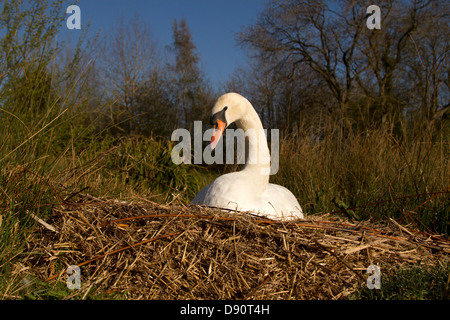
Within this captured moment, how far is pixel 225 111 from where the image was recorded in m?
3.49

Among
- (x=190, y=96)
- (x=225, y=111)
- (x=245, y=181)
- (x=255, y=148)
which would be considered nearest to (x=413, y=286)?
(x=245, y=181)

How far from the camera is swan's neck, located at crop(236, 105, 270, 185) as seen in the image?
11.6 ft

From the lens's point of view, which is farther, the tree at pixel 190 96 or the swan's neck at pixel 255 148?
the tree at pixel 190 96

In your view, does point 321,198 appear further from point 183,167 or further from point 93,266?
point 93,266

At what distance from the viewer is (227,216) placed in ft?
7.78

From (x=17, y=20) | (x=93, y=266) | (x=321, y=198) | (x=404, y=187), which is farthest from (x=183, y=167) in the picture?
(x=93, y=266)

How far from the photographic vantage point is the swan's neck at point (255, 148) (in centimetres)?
353

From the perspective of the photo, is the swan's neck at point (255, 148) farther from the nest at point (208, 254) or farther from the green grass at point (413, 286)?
the green grass at point (413, 286)

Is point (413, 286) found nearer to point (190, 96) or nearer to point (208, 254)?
point (208, 254)

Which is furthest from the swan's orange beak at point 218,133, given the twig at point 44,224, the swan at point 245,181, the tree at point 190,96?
the tree at point 190,96

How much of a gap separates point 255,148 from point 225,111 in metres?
0.50

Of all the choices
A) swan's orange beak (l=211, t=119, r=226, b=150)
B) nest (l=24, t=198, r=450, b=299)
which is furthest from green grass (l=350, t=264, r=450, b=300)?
swan's orange beak (l=211, t=119, r=226, b=150)

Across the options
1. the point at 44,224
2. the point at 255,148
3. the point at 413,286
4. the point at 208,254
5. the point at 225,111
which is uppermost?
the point at 225,111
